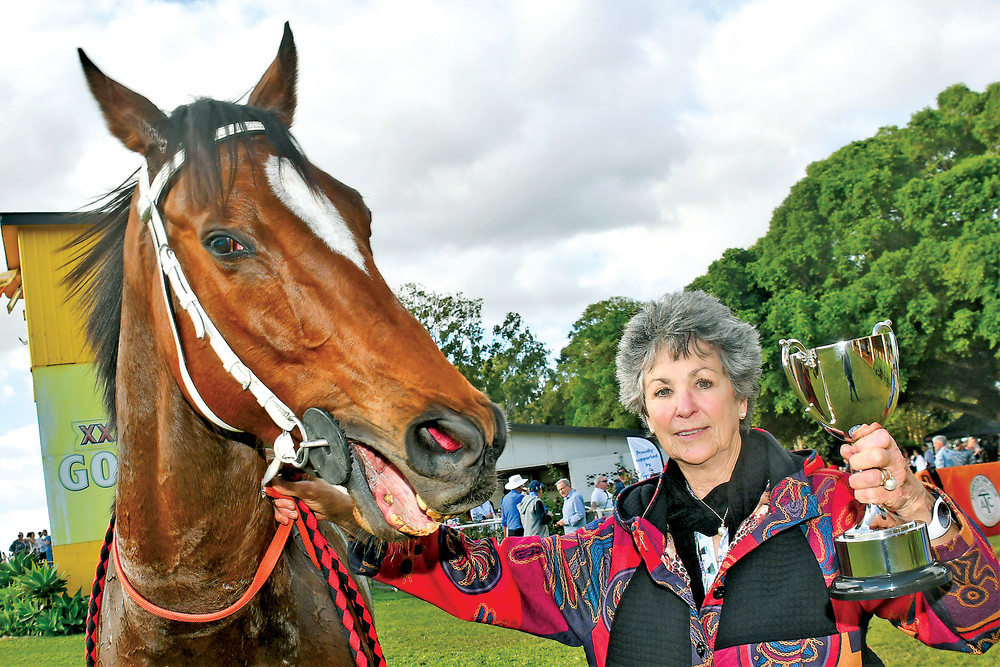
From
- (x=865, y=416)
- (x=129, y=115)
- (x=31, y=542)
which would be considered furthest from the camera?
(x=31, y=542)

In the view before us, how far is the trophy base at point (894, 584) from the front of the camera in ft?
4.88

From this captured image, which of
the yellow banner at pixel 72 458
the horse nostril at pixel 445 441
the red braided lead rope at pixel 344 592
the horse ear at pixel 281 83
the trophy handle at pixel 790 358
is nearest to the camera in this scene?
the horse nostril at pixel 445 441

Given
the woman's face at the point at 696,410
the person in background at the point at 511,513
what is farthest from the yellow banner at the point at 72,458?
the woman's face at the point at 696,410

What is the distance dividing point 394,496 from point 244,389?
0.49 metres

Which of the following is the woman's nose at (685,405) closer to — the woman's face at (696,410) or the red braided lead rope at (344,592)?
the woman's face at (696,410)

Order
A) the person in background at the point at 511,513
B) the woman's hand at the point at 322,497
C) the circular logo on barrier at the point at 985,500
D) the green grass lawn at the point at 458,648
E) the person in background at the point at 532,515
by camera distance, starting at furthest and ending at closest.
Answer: the person in background at the point at 511,513, the person in background at the point at 532,515, the circular logo on barrier at the point at 985,500, the green grass lawn at the point at 458,648, the woman's hand at the point at 322,497

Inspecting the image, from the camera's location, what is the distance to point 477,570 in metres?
2.29

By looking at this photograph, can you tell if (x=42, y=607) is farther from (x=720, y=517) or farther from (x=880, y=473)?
(x=880, y=473)

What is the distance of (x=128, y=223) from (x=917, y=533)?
2247mm

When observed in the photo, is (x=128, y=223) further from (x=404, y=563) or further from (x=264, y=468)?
(x=404, y=563)

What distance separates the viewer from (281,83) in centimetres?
254

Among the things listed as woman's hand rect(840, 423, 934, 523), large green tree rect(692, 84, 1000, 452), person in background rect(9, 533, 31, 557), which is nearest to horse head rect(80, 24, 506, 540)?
woman's hand rect(840, 423, 934, 523)

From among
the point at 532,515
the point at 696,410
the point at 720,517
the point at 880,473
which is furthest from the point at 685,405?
the point at 532,515

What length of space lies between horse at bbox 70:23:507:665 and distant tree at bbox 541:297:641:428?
36.6 m
